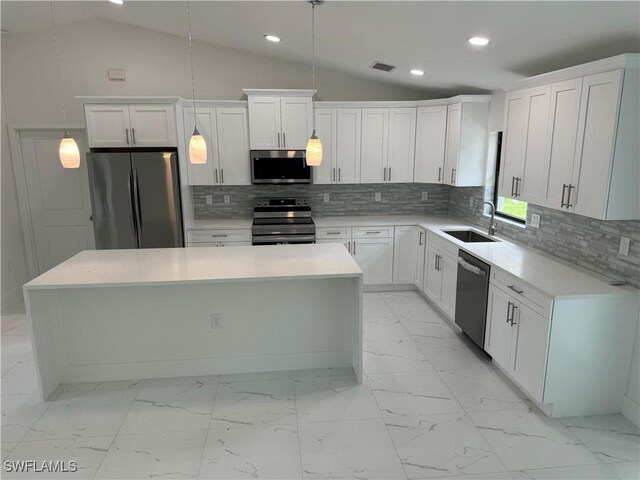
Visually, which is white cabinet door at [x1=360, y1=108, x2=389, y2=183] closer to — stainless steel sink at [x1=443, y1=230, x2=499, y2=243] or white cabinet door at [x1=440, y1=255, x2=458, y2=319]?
stainless steel sink at [x1=443, y1=230, x2=499, y2=243]

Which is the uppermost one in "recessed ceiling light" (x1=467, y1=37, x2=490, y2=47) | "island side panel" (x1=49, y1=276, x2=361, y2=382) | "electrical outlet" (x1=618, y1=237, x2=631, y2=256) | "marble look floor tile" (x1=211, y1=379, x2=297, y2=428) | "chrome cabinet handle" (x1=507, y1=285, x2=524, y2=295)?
"recessed ceiling light" (x1=467, y1=37, x2=490, y2=47)

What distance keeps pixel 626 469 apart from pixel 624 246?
1361 mm

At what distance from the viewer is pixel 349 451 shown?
8.01ft

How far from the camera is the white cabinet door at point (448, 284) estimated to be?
13.2ft

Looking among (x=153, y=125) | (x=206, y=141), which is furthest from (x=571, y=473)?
(x=153, y=125)

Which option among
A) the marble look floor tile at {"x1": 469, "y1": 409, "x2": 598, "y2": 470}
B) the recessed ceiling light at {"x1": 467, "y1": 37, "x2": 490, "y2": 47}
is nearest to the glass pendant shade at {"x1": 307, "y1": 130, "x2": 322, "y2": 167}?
the recessed ceiling light at {"x1": 467, "y1": 37, "x2": 490, "y2": 47}

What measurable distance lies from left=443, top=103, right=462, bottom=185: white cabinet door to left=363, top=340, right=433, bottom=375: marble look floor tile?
6.84 feet

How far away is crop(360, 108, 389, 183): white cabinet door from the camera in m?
5.09

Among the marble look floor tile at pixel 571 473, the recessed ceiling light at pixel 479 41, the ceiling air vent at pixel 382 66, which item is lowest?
the marble look floor tile at pixel 571 473

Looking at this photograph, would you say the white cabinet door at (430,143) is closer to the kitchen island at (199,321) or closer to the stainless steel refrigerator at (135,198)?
the kitchen island at (199,321)

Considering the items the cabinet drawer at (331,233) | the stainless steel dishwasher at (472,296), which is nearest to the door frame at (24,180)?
the cabinet drawer at (331,233)

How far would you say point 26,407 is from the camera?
2889 millimetres

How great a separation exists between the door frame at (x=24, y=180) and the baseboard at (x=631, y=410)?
591 centimetres

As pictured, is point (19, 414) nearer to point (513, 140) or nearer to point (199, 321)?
point (199, 321)
